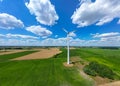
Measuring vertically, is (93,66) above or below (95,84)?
above

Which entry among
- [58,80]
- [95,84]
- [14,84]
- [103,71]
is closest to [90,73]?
[103,71]

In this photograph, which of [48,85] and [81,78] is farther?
[81,78]

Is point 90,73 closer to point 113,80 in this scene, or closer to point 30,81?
point 113,80

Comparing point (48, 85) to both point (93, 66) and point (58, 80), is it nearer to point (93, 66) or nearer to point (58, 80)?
point (58, 80)

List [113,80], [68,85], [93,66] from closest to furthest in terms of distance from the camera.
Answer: [68,85]
[113,80]
[93,66]

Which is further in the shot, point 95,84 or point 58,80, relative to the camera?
point 58,80

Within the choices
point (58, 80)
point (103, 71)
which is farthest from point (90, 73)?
point (58, 80)

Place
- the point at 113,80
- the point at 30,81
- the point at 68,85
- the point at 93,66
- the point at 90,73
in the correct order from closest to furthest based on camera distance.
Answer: the point at 68,85
the point at 30,81
the point at 113,80
the point at 90,73
the point at 93,66

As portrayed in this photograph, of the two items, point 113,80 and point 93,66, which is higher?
point 93,66

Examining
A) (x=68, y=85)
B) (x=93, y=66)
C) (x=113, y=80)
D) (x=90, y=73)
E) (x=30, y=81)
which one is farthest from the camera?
(x=93, y=66)
